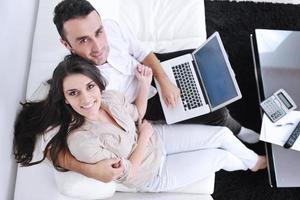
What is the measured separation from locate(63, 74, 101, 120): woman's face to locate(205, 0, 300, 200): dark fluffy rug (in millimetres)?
1016

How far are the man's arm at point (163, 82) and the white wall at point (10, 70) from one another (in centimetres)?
55

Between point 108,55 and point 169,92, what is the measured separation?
1.13 ft

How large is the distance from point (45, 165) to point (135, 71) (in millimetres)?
571

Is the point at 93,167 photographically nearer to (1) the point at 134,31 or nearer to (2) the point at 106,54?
(2) the point at 106,54

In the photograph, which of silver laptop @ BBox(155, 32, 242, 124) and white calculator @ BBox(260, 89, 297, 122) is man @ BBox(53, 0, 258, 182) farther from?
white calculator @ BBox(260, 89, 297, 122)

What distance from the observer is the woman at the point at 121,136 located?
1273 mm

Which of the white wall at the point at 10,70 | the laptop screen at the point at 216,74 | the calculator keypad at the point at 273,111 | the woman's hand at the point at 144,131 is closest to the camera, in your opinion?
the white wall at the point at 10,70

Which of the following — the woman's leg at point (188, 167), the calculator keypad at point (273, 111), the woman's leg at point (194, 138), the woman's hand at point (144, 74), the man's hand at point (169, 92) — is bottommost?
the woman's leg at point (188, 167)

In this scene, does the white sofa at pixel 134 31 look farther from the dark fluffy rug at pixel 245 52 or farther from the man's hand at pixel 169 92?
the dark fluffy rug at pixel 245 52

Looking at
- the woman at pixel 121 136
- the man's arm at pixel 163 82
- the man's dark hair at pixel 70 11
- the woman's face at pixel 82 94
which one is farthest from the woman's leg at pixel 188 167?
the man's dark hair at pixel 70 11

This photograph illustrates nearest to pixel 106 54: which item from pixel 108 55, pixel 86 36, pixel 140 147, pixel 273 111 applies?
pixel 108 55

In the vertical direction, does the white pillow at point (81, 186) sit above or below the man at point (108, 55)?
below

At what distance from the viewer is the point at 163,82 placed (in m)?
1.72

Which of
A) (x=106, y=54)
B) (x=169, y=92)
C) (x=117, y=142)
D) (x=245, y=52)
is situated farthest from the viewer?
(x=245, y=52)
